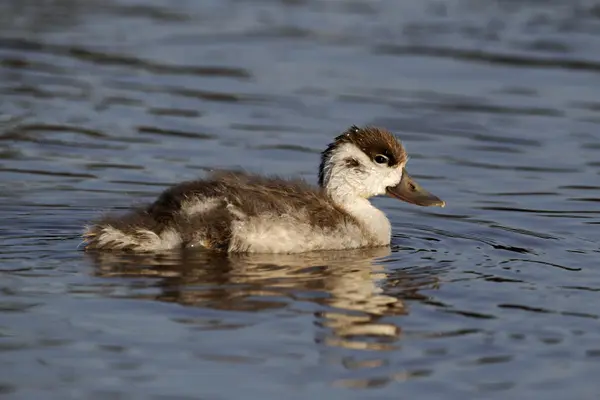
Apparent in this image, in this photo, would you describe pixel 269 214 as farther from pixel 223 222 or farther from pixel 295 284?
pixel 295 284

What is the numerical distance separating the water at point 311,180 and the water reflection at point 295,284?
0.03 meters

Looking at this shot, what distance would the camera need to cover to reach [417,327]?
8477 mm

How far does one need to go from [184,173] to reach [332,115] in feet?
8.02

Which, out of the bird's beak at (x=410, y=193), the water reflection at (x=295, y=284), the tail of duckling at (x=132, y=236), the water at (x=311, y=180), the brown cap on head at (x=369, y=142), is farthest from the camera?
the bird's beak at (x=410, y=193)

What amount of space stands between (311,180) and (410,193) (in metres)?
1.92

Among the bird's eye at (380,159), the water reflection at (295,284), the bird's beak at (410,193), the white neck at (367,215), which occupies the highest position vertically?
the bird's eye at (380,159)

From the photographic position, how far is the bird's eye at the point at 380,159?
1106cm

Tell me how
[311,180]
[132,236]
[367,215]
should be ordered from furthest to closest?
[311,180] < [367,215] < [132,236]

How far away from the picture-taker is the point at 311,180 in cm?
1309

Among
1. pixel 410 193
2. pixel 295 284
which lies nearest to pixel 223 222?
pixel 295 284

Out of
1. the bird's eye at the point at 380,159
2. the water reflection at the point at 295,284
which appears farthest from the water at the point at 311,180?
the bird's eye at the point at 380,159

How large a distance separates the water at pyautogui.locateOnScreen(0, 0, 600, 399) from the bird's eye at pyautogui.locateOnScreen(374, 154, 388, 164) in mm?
658

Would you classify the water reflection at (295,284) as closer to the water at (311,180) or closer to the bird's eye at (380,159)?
the water at (311,180)

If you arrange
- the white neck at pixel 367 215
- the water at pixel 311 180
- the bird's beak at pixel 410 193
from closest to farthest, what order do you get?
the water at pixel 311 180
the white neck at pixel 367 215
the bird's beak at pixel 410 193
